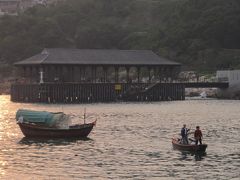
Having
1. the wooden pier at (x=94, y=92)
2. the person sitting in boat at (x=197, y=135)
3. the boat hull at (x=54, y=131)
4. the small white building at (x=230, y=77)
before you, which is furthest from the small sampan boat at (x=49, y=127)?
the small white building at (x=230, y=77)

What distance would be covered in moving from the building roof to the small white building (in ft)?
50.2

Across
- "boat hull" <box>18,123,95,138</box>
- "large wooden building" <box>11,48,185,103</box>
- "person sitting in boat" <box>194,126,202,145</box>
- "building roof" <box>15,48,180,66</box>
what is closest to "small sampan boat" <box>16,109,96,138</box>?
"boat hull" <box>18,123,95,138</box>

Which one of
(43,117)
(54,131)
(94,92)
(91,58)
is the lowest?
(54,131)

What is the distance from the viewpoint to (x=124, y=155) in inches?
2245

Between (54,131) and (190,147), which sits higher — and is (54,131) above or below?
above

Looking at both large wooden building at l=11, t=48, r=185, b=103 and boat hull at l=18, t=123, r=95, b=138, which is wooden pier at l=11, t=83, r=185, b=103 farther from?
boat hull at l=18, t=123, r=95, b=138

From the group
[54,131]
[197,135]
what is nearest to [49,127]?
[54,131]

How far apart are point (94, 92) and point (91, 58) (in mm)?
8453

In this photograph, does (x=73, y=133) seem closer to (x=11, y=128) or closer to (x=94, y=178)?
(x=11, y=128)

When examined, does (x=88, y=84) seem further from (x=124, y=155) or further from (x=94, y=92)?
(x=124, y=155)

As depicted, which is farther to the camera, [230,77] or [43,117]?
[230,77]

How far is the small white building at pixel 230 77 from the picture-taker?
160150 millimetres

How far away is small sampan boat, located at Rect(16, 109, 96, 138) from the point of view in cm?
7019

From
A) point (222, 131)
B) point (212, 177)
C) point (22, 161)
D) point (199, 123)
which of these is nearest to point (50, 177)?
point (22, 161)
